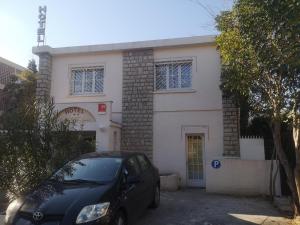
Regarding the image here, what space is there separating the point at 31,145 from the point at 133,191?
262 cm

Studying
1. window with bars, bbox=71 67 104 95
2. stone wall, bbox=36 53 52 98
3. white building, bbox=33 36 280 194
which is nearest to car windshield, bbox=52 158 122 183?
white building, bbox=33 36 280 194

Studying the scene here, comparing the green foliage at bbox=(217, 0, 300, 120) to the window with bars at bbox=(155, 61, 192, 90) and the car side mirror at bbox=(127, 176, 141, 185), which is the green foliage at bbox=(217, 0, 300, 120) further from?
Answer: the window with bars at bbox=(155, 61, 192, 90)

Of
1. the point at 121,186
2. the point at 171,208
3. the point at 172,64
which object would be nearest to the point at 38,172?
the point at 121,186

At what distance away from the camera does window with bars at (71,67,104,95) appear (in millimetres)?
16672

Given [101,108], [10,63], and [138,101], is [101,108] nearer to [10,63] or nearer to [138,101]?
[138,101]

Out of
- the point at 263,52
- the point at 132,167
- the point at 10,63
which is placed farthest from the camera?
the point at 10,63

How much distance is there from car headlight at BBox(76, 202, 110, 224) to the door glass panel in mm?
9359

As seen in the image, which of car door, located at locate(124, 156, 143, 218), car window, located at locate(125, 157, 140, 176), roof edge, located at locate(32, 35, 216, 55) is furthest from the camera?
roof edge, located at locate(32, 35, 216, 55)

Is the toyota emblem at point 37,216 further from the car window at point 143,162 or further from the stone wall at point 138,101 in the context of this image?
the stone wall at point 138,101

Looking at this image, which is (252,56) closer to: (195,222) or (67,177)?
(195,222)

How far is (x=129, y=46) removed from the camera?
52.9ft

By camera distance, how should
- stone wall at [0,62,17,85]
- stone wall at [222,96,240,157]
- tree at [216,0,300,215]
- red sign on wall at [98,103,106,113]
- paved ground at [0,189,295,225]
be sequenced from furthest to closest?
stone wall at [0,62,17,85] → stone wall at [222,96,240,157] → red sign on wall at [98,103,106,113] → paved ground at [0,189,295,225] → tree at [216,0,300,215]

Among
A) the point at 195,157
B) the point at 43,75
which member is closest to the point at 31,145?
the point at 195,157

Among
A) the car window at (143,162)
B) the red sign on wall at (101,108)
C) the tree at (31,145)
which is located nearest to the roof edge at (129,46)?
the red sign on wall at (101,108)
